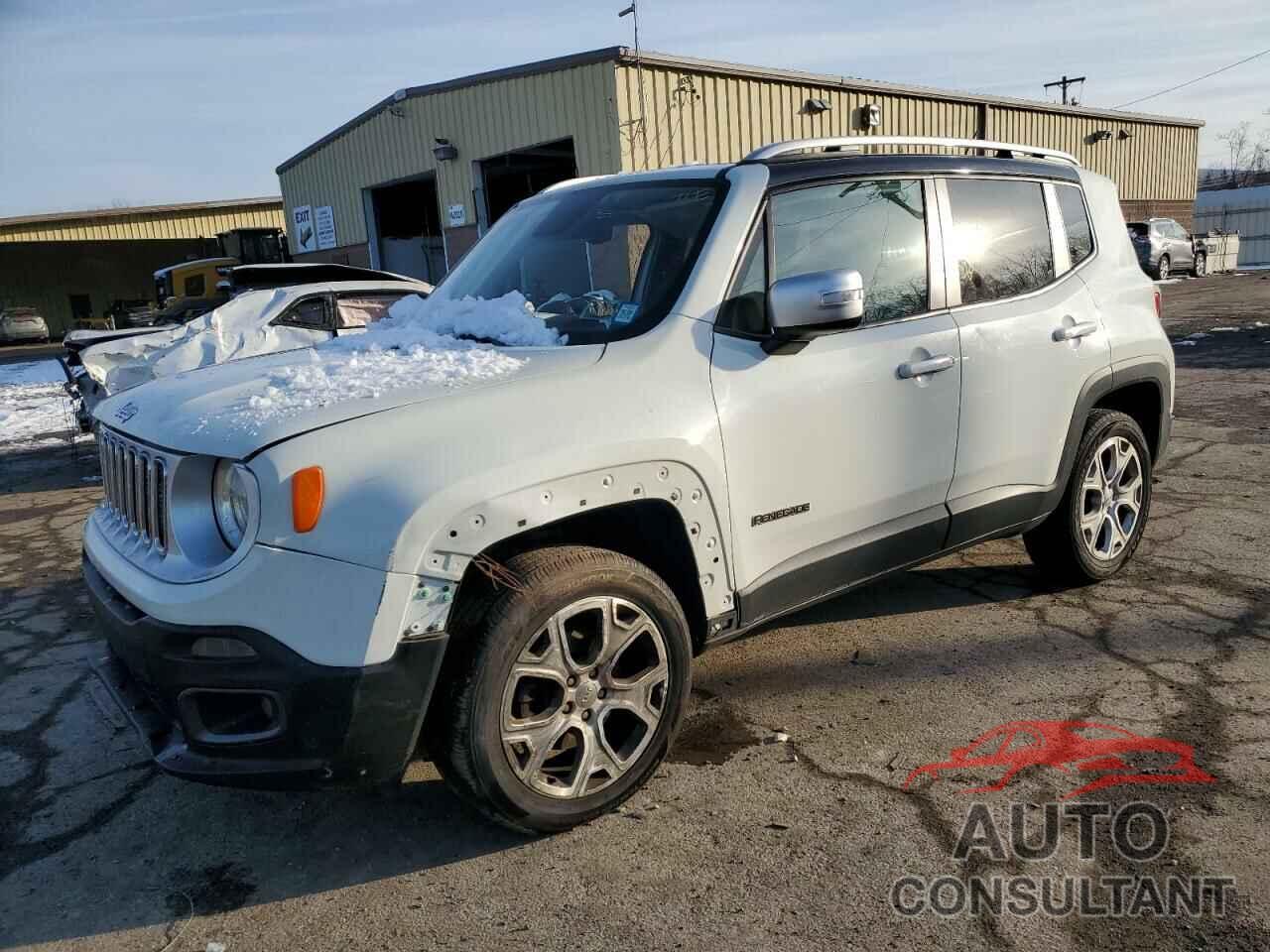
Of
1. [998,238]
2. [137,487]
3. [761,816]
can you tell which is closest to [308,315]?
[137,487]

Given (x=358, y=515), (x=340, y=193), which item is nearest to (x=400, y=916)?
(x=358, y=515)

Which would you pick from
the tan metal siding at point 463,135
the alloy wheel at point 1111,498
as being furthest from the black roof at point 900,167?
the tan metal siding at point 463,135

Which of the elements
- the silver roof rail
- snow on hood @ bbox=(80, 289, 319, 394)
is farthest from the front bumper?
snow on hood @ bbox=(80, 289, 319, 394)

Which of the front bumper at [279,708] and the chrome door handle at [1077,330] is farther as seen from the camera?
the chrome door handle at [1077,330]

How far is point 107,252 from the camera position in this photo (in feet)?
142

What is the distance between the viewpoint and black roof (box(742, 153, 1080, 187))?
323cm

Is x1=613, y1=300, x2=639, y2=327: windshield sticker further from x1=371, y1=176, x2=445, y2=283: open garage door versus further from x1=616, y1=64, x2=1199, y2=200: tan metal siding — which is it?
x1=371, y1=176, x2=445, y2=283: open garage door

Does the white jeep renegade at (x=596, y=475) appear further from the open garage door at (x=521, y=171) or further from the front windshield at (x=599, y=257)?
the open garage door at (x=521, y=171)

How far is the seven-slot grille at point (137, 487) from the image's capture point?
264 centimetres

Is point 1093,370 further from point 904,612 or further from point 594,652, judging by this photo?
point 594,652

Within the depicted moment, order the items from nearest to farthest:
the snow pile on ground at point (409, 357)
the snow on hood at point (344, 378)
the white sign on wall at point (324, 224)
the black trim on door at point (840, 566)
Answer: the snow on hood at point (344, 378)
the snow pile on ground at point (409, 357)
the black trim on door at point (840, 566)
the white sign on wall at point (324, 224)

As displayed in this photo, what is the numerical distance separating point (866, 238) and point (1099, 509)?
192 cm

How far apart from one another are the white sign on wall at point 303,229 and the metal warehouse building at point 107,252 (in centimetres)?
1597

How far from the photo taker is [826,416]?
308 cm
